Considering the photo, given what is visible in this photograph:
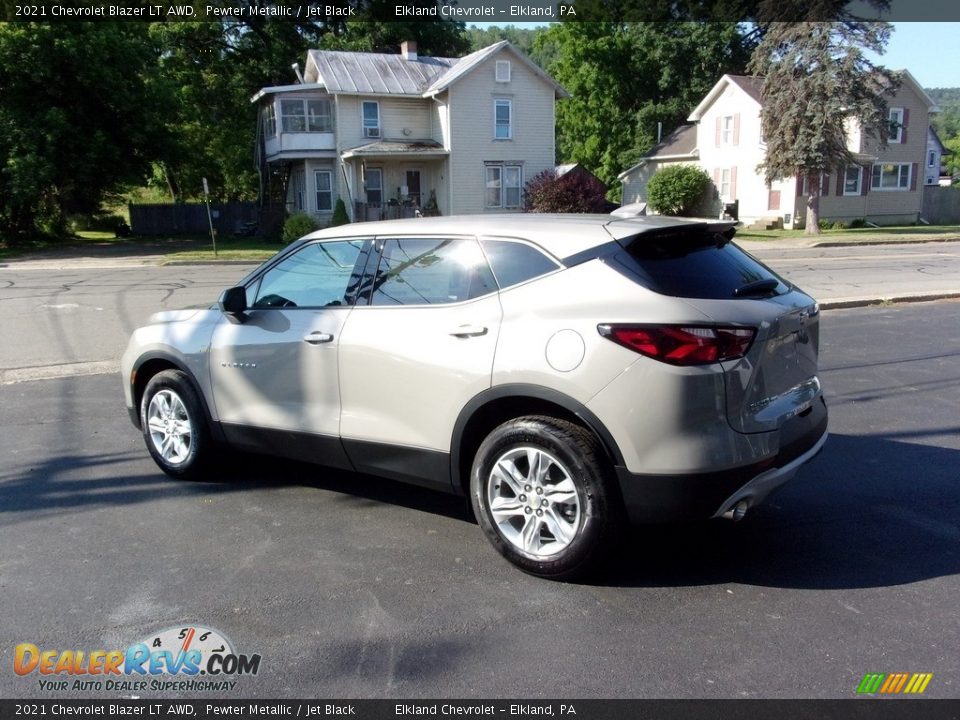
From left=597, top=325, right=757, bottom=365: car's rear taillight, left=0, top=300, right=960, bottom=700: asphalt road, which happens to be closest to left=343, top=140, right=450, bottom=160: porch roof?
left=0, top=300, right=960, bottom=700: asphalt road

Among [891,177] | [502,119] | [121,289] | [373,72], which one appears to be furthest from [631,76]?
[121,289]

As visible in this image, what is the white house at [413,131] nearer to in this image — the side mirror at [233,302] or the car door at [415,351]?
the side mirror at [233,302]

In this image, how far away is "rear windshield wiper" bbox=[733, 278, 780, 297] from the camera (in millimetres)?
Result: 4020

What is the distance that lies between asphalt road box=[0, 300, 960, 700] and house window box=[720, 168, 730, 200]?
38.9 meters

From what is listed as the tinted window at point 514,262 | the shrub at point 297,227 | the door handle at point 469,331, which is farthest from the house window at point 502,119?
the door handle at point 469,331

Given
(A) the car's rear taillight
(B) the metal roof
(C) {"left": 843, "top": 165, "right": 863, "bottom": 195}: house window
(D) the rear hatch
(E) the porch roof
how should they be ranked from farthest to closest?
(C) {"left": 843, "top": 165, "right": 863, "bottom": 195}: house window < (B) the metal roof < (E) the porch roof < (D) the rear hatch < (A) the car's rear taillight

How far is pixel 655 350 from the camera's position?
366 centimetres

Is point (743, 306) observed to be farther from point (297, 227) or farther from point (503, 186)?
point (503, 186)

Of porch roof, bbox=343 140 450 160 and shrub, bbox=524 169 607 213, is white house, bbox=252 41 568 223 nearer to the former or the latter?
porch roof, bbox=343 140 450 160

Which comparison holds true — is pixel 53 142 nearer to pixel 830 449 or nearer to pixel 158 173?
pixel 158 173

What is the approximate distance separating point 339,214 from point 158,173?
77.5 feet

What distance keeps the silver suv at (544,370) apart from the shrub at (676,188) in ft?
113

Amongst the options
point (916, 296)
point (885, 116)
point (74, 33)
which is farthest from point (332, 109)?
point (916, 296)

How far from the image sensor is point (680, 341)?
144 inches
